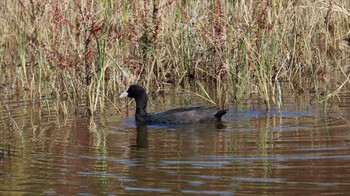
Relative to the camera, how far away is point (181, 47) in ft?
46.2

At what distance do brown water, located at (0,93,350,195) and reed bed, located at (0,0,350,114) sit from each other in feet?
2.68

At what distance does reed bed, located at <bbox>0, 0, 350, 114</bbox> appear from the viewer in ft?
40.0

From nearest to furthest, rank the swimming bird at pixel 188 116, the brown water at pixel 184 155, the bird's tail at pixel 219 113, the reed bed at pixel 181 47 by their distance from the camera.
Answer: the brown water at pixel 184 155 < the bird's tail at pixel 219 113 < the swimming bird at pixel 188 116 < the reed bed at pixel 181 47

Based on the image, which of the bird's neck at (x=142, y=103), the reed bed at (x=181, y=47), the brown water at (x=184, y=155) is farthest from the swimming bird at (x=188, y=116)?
the bird's neck at (x=142, y=103)

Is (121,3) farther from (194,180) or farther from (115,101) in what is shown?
(194,180)

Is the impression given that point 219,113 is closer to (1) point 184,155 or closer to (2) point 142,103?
(2) point 142,103

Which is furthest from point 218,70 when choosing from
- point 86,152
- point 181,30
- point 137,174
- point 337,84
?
point 137,174

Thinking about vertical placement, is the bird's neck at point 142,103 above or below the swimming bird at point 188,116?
above

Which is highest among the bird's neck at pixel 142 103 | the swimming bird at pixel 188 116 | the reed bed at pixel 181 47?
the reed bed at pixel 181 47

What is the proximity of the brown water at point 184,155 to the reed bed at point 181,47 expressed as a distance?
0.82 m

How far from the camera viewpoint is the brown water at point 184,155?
7.05m

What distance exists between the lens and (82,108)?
493 inches

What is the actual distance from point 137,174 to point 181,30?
6.49m

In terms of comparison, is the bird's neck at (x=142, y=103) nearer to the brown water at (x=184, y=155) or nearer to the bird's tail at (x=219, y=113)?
the brown water at (x=184, y=155)
